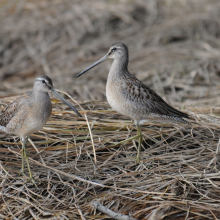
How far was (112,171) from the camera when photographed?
3.25 m

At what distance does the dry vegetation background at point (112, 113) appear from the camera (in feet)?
9.29

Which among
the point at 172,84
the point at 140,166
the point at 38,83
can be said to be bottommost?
the point at 172,84

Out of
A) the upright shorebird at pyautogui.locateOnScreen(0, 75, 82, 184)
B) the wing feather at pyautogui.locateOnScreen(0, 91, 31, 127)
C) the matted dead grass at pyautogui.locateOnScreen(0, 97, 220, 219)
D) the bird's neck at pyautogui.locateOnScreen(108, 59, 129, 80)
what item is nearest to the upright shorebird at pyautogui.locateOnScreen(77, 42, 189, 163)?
the bird's neck at pyautogui.locateOnScreen(108, 59, 129, 80)

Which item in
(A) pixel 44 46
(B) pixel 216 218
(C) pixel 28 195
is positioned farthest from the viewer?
(A) pixel 44 46

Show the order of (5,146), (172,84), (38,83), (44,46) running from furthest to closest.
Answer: (44,46), (172,84), (5,146), (38,83)

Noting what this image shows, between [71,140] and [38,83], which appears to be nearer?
[38,83]

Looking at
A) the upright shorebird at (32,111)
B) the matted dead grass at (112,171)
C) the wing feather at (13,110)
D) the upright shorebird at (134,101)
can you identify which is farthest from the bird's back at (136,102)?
the wing feather at (13,110)

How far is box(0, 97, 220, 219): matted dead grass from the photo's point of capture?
2.74 m

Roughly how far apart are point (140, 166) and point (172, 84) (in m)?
2.55

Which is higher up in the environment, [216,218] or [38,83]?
[38,83]

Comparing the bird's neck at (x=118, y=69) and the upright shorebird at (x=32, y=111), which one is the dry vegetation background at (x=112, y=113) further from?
the bird's neck at (x=118, y=69)

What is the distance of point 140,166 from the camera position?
129 inches

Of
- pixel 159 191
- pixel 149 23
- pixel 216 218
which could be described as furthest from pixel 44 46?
pixel 216 218

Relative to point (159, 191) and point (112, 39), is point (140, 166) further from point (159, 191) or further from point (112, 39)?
point (112, 39)
